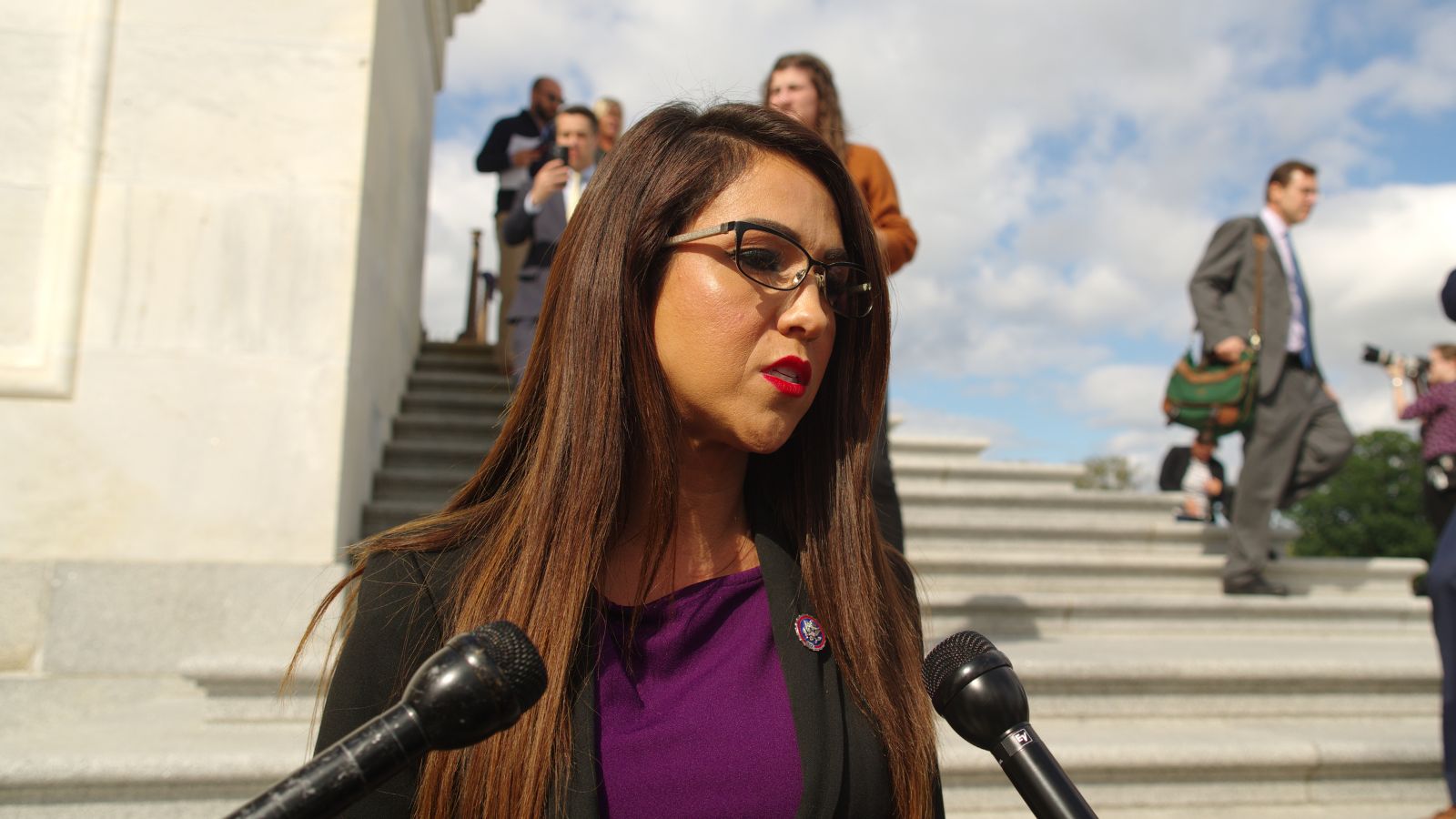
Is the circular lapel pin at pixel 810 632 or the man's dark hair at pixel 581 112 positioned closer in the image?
the circular lapel pin at pixel 810 632

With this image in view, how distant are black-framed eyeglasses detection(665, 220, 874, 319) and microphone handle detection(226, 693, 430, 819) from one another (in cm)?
94

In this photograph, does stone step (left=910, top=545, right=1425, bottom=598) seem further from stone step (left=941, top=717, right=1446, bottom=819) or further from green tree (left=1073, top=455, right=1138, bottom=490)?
green tree (left=1073, top=455, right=1138, bottom=490)

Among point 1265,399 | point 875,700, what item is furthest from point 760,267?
point 1265,399

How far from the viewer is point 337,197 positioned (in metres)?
4.64

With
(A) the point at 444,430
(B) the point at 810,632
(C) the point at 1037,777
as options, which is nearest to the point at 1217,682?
(B) the point at 810,632

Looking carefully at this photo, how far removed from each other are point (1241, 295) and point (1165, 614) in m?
2.12

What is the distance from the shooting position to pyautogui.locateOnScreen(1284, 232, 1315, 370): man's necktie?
6.44m

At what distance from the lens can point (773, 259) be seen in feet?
5.32

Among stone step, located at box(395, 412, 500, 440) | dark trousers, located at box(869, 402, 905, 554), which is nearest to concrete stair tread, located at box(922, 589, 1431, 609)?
dark trousers, located at box(869, 402, 905, 554)

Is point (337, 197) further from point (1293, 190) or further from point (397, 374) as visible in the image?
point (1293, 190)

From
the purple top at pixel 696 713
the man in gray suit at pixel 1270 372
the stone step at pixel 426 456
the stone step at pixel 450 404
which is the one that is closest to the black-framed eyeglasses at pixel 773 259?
the purple top at pixel 696 713

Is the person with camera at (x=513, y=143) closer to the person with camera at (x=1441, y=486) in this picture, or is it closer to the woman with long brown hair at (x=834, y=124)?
the woman with long brown hair at (x=834, y=124)

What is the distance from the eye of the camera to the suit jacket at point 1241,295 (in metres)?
6.29

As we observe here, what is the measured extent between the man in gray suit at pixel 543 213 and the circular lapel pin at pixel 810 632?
333 centimetres
